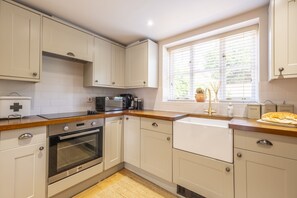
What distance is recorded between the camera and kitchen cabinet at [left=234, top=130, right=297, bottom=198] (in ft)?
3.54

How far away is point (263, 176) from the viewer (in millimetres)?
1172

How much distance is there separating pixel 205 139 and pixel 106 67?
6.21ft

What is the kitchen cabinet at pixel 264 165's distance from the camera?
3.54 ft

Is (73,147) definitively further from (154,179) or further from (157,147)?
(154,179)

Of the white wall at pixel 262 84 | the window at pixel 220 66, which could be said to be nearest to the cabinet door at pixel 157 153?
the white wall at pixel 262 84

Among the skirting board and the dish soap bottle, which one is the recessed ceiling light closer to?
the dish soap bottle

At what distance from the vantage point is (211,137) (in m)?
1.42

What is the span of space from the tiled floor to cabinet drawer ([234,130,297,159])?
3.39 ft

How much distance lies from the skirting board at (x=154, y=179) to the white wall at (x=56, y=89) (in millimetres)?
1228

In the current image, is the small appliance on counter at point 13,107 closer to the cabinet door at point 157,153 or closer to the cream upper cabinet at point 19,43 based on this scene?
the cream upper cabinet at point 19,43

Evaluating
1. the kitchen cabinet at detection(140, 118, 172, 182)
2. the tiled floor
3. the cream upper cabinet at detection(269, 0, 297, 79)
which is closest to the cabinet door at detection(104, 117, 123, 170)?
the tiled floor

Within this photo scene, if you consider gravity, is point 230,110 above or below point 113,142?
above

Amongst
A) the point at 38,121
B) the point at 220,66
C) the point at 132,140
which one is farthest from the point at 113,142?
the point at 220,66

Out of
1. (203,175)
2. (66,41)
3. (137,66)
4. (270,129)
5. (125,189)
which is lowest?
(125,189)
